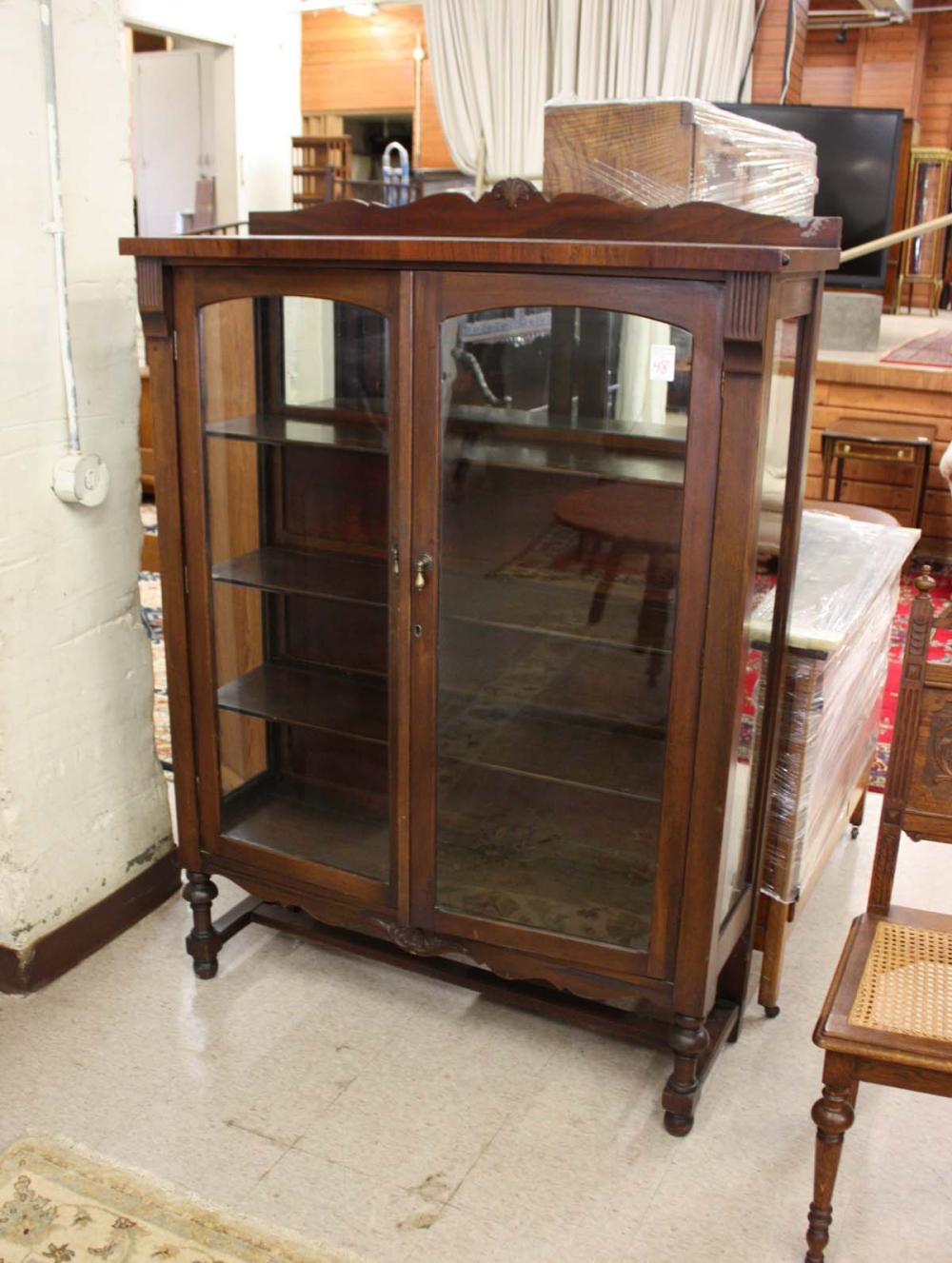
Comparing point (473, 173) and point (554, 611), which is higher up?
point (473, 173)

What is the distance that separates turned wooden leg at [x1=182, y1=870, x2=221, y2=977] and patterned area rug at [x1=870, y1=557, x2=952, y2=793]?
1461 millimetres

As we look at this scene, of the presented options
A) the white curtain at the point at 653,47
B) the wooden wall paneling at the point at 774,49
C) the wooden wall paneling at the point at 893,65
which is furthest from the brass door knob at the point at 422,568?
the wooden wall paneling at the point at 893,65

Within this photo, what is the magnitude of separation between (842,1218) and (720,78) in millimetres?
5989

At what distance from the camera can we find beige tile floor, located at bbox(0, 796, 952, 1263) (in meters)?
1.90

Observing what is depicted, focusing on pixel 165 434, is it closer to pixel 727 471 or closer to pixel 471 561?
pixel 471 561

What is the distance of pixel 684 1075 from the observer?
2.09 meters

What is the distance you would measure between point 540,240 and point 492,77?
238 inches

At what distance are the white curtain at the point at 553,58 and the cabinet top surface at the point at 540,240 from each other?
15.5 ft

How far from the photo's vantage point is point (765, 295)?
1.68 meters

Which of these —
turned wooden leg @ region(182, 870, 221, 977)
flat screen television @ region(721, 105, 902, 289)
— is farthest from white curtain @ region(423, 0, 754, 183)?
turned wooden leg @ region(182, 870, 221, 977)

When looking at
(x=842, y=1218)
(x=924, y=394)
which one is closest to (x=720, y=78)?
(x=924, y=394)

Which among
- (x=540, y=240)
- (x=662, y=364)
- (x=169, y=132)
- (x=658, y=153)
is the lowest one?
(x=662, y=364)

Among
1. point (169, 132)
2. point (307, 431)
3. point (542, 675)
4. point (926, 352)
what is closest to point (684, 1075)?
point (542, 675)

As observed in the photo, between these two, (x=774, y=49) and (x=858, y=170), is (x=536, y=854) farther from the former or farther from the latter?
(x=858, y=170)
